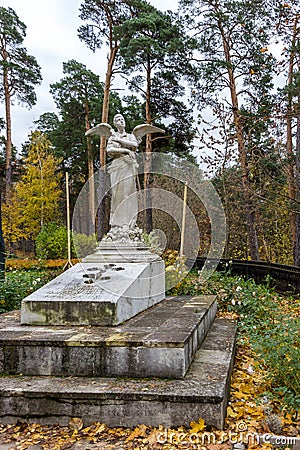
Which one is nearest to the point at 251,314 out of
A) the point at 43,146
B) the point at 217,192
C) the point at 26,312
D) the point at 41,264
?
the point at 26,312

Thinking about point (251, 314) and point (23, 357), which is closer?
point (23, 357)

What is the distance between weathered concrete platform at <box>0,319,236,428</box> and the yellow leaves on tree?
2156 centimetres

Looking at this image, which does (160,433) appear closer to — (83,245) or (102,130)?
(102,130)

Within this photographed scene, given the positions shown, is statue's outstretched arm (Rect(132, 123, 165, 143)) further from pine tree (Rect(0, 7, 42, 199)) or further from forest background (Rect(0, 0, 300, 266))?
pine tree (Rect(0, 7, 42, 199))

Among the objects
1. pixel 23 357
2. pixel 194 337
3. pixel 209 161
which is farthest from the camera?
pixel 209 161

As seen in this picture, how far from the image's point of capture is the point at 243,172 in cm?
1349

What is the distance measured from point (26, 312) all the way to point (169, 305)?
2264 millimetres

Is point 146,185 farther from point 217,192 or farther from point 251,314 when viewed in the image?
point 251,314

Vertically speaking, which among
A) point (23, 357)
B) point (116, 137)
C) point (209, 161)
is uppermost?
point (209, 161)

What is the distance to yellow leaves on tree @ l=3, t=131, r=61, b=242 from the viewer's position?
2467 centimetres

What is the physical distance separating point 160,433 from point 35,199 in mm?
22998

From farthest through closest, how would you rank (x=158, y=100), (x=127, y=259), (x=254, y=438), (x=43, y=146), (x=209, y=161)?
(x=43, y=146) < (x=158, y=100) < (x=209, y=161) < (x=127, y=259) < (x=254, y=438)

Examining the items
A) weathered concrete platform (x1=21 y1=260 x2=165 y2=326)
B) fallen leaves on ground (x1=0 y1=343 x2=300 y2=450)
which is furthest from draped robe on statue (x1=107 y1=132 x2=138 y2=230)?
fallen leaves on ground (x1=0 y1=343 x2=300 y2=450)

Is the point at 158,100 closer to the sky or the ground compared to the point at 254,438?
closer to the sky
